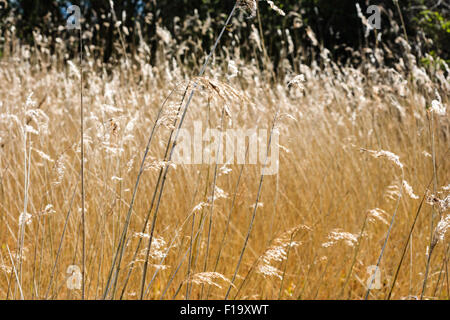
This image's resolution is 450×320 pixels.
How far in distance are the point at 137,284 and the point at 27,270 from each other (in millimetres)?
457

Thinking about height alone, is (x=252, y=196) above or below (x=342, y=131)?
below

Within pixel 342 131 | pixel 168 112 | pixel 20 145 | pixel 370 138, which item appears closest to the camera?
pixel 168 112

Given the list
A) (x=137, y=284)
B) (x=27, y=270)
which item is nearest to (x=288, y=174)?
(x=137, y=284)

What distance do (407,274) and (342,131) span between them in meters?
1.71

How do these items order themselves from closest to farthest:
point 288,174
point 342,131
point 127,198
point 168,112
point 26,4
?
point 168,112
point 127,198
point 288,174
point 342,131
point 26,4

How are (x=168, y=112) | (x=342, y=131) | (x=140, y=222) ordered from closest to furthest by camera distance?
(x=168, y=112)
(x=140, y=222)
(x=342, y=131)

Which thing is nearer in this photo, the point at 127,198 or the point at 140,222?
the point at 140,222

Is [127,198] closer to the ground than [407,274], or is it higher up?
higher up

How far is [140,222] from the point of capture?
1.76 m

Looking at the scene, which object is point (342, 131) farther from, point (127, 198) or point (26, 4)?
point (26, 4)
